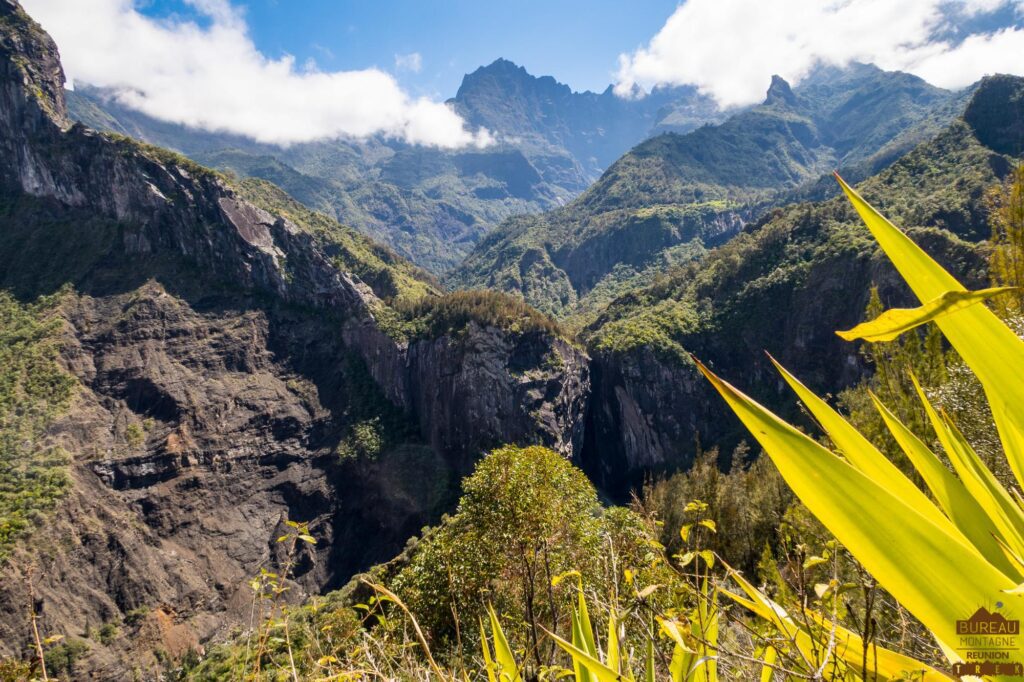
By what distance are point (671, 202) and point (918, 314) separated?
503 ft

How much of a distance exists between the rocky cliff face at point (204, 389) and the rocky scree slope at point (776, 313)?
23.3 feet

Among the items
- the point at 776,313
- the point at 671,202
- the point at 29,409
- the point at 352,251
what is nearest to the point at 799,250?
the point at 776,313

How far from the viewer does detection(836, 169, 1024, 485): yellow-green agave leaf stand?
664 mm

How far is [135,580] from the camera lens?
33.0 m

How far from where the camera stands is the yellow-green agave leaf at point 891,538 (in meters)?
0.53

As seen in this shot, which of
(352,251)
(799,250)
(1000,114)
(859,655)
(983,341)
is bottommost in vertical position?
(859,655)

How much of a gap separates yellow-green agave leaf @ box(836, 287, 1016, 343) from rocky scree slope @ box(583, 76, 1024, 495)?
48737mm

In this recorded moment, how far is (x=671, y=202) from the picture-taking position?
141 metres

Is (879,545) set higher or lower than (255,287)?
lower

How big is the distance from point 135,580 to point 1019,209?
46.5 metres

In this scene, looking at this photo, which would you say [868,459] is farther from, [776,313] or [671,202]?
[671,202]

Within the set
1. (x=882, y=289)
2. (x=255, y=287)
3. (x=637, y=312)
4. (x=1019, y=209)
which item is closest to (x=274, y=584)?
(x=1019, y=209)

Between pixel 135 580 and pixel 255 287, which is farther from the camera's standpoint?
pixel 255 287

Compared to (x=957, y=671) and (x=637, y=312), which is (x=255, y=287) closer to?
(x=637, y=312)
